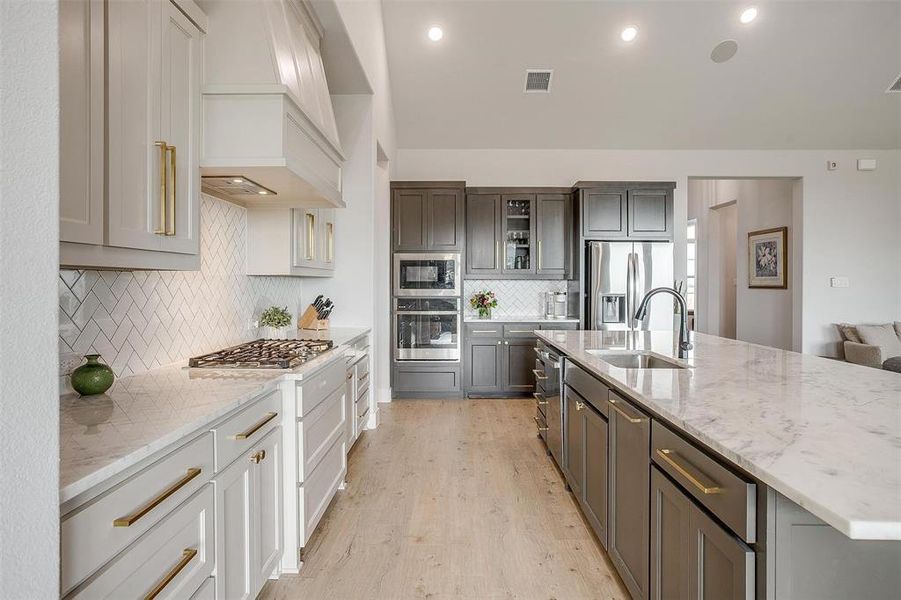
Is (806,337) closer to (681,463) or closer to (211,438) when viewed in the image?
(681,463)

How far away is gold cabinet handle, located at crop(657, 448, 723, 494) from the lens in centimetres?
119

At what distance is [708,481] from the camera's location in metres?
1.22

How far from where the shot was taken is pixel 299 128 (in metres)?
2.43

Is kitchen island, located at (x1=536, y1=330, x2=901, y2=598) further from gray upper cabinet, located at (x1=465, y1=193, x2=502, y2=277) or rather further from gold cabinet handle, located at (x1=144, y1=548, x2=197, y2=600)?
gray upper cabinet, located at (x1=465, y1=193, x2=502, y2=277)

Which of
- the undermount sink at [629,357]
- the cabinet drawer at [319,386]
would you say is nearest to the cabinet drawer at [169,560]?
the cabinet drawer at [319,386]

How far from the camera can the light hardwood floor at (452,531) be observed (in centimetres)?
207

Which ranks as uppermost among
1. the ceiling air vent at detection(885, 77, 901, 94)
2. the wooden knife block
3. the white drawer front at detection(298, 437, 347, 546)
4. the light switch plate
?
the ceiling air vent at detection(885, 77, 901, 94)

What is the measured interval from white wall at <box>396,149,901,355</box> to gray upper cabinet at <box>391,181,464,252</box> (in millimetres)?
717

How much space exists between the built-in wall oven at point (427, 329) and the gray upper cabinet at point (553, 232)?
1182 mm

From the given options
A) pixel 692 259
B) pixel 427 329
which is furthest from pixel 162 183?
pixel 692 259

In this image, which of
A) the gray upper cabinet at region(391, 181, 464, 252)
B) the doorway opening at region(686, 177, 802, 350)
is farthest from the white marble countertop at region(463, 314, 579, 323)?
the doorway opening at region(686, 177, 802, 350)
